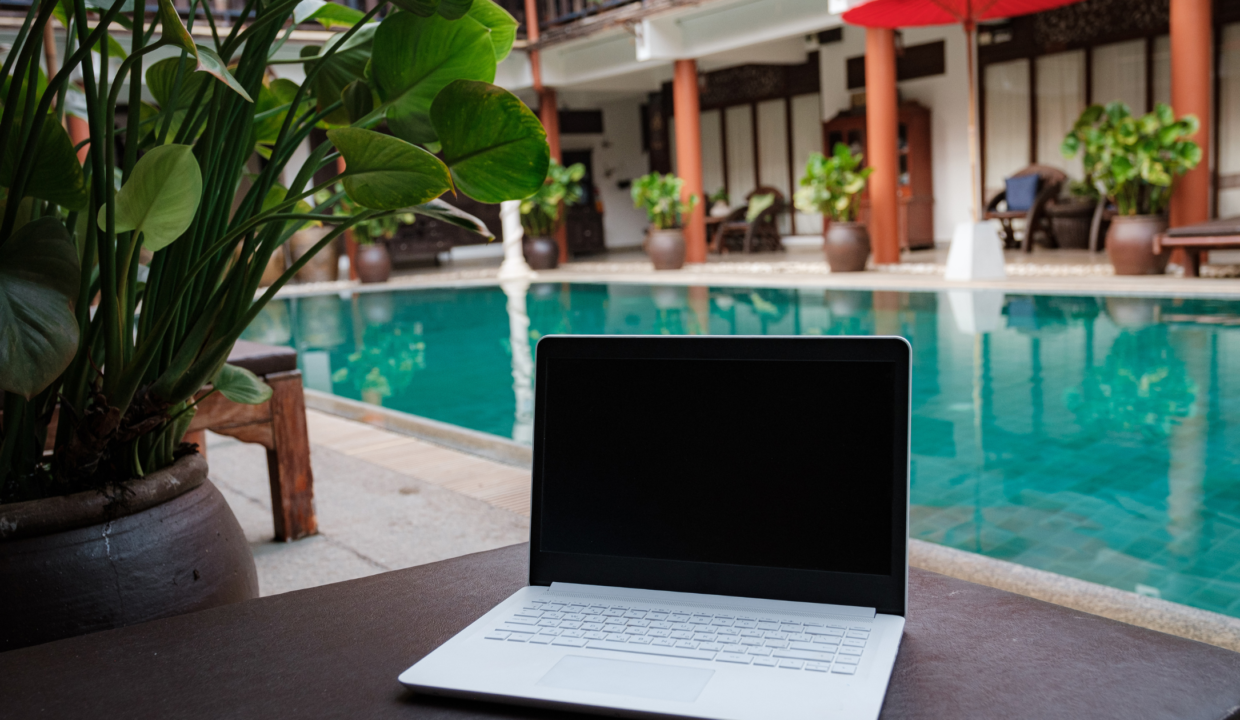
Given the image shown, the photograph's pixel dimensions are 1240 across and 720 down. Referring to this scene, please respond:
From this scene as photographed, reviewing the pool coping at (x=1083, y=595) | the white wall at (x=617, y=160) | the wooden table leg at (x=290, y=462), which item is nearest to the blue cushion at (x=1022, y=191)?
the white wall at (x=617, y=160)

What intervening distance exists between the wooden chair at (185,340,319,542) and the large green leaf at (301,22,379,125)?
1.14m

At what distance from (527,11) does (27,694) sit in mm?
13698

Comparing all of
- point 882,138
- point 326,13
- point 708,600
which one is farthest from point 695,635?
point 882,138

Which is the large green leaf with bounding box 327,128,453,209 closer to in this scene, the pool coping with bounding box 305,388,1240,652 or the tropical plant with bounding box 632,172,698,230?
the pool coping with bounding box 305,388,1240,652

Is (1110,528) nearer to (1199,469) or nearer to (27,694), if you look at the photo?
(1199,469)

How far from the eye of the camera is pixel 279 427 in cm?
254

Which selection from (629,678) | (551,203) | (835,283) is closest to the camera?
(629,678)

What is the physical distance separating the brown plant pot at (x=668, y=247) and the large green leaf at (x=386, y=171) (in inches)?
449

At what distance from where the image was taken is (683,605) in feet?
2.72

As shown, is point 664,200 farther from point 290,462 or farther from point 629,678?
point 629,678

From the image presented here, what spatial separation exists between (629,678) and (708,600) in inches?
5.6

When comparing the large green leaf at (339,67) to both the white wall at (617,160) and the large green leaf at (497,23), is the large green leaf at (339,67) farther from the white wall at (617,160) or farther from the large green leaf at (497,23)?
the white wall at (617,160)

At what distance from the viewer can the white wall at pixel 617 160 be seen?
18.0 m

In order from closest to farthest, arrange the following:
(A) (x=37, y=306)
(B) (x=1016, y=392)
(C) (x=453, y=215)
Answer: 1. (A) (x=37, y=306)
2. (C) (x=453, y=215)
3. (B) (x=1016, y=392)
